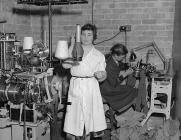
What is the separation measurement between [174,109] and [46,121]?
5.38 ft

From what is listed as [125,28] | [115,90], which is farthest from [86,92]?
[125,28]

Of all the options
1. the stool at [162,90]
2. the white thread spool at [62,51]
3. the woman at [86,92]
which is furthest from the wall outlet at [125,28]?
the white thread spool at [62,51]

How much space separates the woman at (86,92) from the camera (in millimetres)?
2924

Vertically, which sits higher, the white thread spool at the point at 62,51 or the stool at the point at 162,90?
the white thread spool at the point at 62,51

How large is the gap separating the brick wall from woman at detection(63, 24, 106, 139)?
4.65ft

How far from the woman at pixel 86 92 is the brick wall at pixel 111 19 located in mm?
1419

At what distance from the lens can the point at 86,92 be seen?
2945mm

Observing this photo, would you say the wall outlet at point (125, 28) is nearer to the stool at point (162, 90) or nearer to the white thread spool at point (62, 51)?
the stool at point (162, 90)

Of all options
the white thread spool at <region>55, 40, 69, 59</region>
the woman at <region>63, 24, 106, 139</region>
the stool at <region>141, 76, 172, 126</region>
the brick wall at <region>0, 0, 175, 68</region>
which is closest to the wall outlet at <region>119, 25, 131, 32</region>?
the brick wall at <region>0, 0, 175, 68</region>

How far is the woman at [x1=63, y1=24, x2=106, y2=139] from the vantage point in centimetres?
292

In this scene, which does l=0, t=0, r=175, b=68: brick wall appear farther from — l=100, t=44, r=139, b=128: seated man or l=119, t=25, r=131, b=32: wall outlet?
l=100, t=44, r=139, b=128: seated man

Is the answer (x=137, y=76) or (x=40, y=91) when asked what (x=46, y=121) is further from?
(x=137, y=76)

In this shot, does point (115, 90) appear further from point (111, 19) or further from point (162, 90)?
point (111, 19)

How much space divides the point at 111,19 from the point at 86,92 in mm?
Answer: 1752
